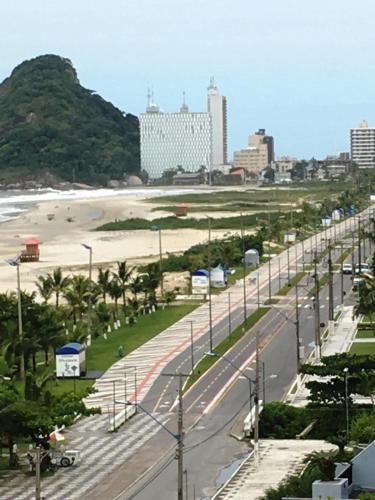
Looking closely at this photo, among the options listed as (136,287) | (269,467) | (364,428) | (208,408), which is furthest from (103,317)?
(364,428)

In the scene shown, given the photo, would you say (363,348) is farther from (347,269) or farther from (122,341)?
(347,269)

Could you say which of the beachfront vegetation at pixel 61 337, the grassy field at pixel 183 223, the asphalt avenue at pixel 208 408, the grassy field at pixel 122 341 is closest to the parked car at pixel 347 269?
the beachfront vegetation at pixel 61 337

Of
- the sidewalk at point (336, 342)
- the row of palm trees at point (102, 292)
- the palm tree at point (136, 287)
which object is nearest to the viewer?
the sidewalk at point (336, 342)

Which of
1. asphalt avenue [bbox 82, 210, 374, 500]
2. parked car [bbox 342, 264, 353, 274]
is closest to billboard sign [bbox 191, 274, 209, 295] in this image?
asphalt avenue [bbox 82, 210, 374, 500]

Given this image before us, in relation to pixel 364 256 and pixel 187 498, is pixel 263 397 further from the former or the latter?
pixel 364 256

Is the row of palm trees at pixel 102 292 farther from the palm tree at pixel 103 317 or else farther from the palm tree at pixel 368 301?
the palm tree at pixel 368 301
